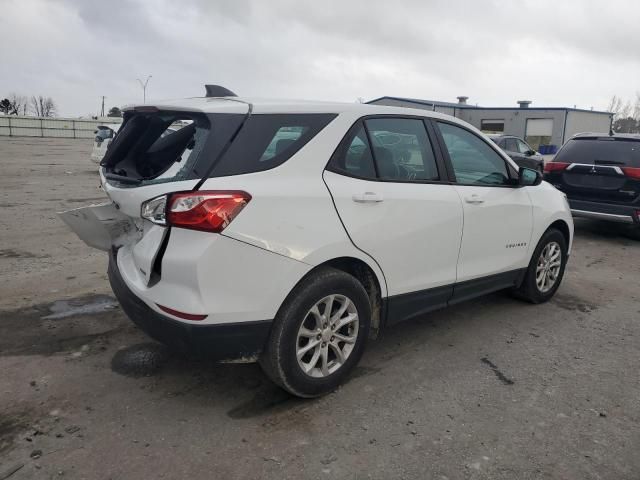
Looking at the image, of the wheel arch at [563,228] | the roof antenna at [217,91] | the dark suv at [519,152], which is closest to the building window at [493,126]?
the dark suv at [519,152]

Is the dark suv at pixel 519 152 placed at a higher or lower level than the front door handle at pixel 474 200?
→ higher

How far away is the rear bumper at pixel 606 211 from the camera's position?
768cm

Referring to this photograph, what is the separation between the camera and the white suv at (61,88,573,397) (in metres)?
2.72

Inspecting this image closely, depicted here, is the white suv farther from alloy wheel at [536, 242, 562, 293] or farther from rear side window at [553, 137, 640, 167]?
rear side window at [553, 137, 640, 167]

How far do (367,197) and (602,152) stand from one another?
20.8 feet

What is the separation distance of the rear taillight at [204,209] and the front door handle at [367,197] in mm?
772

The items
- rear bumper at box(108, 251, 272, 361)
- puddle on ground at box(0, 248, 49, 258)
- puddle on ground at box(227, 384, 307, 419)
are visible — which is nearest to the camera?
rear bumper at box(108, 251, 272, 361)

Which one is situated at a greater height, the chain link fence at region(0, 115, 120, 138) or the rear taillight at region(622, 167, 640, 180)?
the chain link fence at region(0, 115, 120, 138)

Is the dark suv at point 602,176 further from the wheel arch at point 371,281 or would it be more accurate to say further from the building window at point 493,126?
the building window at point 493,126

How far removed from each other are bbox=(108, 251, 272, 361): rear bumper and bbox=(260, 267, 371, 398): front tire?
101 mm

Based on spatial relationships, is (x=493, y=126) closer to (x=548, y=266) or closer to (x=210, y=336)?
(x=548, y=266)

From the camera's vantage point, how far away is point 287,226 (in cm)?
286

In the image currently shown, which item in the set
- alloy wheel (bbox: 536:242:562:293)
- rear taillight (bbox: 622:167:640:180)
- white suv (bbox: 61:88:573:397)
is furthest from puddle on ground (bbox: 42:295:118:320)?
rear taillight (bbox: 622:167:640:180)

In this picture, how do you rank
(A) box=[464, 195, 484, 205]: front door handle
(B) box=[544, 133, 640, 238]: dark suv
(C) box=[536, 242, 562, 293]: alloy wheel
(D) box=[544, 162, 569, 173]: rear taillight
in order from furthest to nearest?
(D) box=[544, 162, 569, 173]: rear taillight, (B) box=[544, 133, 640, 238]: dark suv, (C) box=[536, 242, 562, 293]: alloy wheel, (A) box=[464, 195, 484, 205]: front door handle
